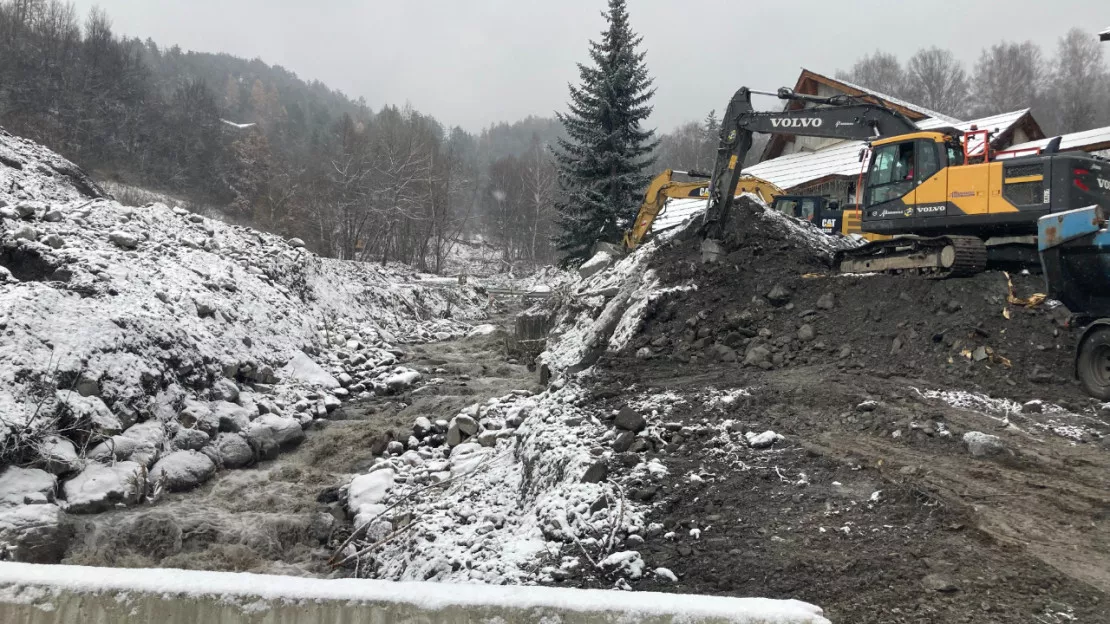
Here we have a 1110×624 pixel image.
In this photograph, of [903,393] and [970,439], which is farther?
[903,393]

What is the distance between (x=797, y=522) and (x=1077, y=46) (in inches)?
2773

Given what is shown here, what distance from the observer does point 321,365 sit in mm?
13305

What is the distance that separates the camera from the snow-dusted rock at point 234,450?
8609 mm

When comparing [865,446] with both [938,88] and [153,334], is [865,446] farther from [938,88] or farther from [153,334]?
[938,88]

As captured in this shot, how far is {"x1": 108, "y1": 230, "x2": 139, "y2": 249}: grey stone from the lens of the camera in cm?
1202

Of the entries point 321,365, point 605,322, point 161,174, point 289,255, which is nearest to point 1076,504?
point 605,322

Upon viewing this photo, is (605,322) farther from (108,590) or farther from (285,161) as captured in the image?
(285,161)

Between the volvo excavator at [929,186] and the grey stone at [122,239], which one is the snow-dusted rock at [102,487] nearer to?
the grey stone at [122,239]

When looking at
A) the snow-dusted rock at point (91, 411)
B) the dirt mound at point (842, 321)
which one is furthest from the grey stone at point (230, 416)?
the dirt mound at point (842, 321)

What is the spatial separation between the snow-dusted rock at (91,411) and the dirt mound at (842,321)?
Answer: 6527 mm

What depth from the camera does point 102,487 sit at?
23.4 feet

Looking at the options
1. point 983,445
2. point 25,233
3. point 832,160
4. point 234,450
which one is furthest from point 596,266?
point 832,160

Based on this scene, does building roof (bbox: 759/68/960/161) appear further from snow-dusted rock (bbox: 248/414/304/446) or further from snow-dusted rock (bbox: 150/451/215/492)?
snow-dusted rock (bbox: 150/451/215/492)

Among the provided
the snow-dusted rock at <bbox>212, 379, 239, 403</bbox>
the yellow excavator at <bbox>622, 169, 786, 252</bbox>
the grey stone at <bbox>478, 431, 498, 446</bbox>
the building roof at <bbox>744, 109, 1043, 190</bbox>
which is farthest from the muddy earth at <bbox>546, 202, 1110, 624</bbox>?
the building roof at <bbox>744, 109, 1043, 190</bbox>
